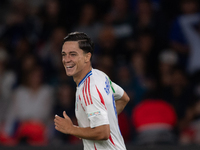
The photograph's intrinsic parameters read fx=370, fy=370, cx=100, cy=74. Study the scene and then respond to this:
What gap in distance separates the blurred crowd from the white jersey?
2.20 m

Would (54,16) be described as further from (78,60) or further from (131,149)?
(78,60)

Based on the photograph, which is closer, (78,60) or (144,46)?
Result: (78,60)

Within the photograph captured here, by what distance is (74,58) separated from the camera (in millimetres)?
3432

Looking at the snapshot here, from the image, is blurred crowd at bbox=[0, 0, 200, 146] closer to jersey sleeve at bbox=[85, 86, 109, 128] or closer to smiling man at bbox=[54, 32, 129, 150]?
smiling man at bbox=[54, 32, 129, 150]

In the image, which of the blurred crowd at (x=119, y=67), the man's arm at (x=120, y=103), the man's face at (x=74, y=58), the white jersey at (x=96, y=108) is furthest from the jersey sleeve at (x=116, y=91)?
the blurred crowd at (x=119, y=67)

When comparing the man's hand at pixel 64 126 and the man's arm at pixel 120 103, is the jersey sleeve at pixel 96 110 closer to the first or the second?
the man's hand at pixel 64 126

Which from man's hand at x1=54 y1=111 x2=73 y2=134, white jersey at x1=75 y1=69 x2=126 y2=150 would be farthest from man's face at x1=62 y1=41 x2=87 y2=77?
man's hand at x1=54 y1=111 x2=73 y2=134

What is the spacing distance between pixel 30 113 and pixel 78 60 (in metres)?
3.36

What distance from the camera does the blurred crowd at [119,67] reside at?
5.82 meters

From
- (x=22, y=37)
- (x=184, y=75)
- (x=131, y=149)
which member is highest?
(x=22, y=37)

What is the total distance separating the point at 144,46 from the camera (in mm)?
6625

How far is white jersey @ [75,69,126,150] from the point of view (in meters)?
3.13

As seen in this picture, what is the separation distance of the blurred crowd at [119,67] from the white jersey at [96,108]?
220 cm

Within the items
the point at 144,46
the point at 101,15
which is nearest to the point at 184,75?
the point at 144,46
